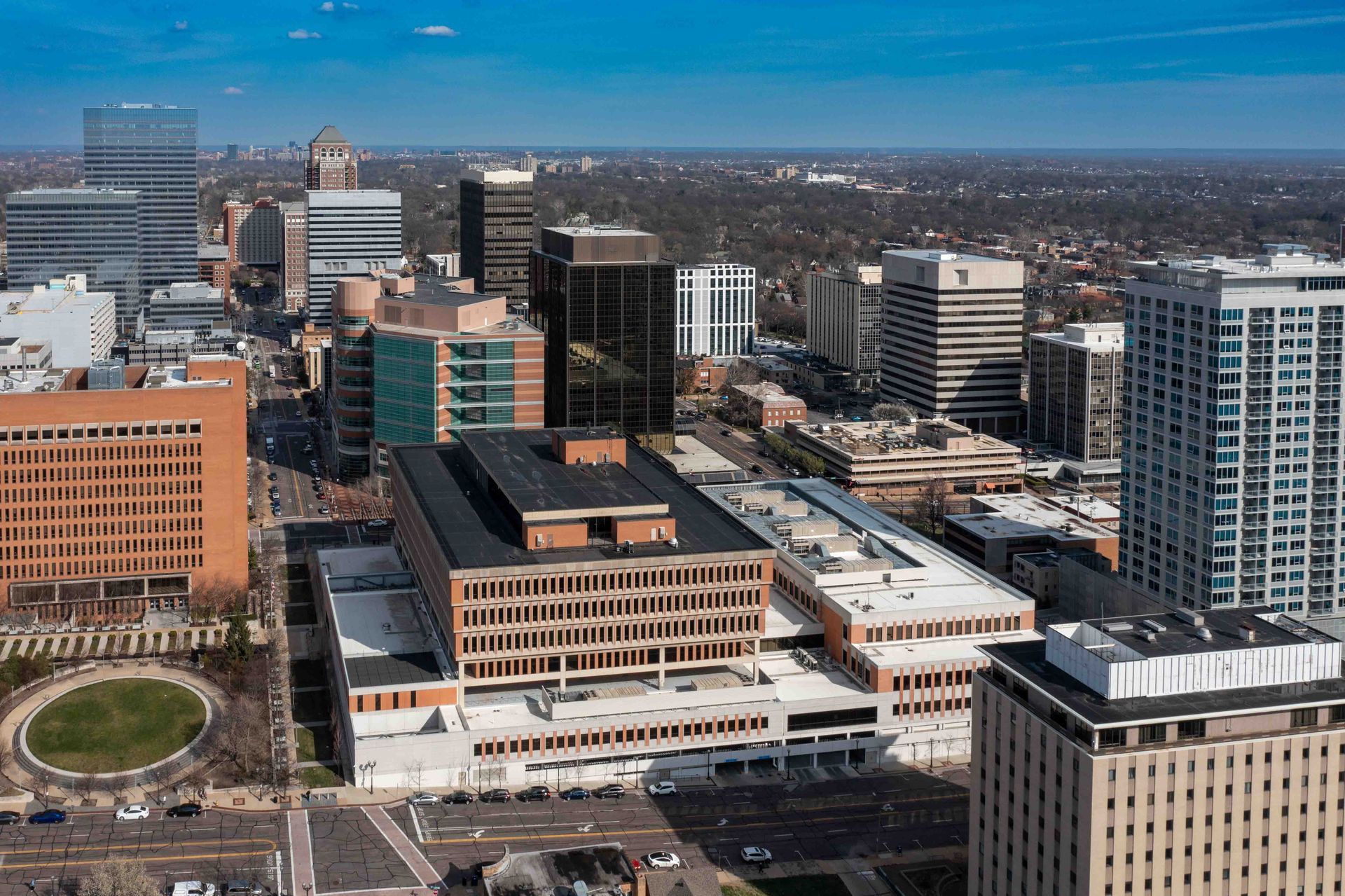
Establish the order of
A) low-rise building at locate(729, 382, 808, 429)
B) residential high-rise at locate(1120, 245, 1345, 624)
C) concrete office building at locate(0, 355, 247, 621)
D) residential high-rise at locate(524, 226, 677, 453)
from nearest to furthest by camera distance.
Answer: residential high-rise at locate(1120, 245, 1345, 624) < concrete office building at locate(0, 355, 247, 621) < residential high-rise at locate(524, 226, 677, 453) < low-rise building at locate(729, 382, 808, 429)

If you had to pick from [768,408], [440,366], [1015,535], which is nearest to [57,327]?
[440,366]

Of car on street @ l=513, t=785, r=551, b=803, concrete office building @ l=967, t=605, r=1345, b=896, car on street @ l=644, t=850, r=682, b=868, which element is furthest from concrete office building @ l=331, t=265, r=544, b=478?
concrete office building @ l=967, t=605, r=1345, b=896

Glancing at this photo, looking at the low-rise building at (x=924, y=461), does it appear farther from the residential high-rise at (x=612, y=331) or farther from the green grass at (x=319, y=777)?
the green grass at (x=319, y=777)

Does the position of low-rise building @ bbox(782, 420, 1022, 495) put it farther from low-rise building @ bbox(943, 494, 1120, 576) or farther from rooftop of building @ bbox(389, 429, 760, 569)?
rooftop of building @ bbox(389, 429, 760, 569)

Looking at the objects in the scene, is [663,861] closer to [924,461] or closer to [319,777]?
[319,777]

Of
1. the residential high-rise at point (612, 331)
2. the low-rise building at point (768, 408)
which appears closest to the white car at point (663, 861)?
the residential high-rise at point (612, 331)

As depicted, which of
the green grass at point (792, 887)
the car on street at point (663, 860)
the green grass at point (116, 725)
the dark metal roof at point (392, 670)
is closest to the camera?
the green grass at point (792, 887)
